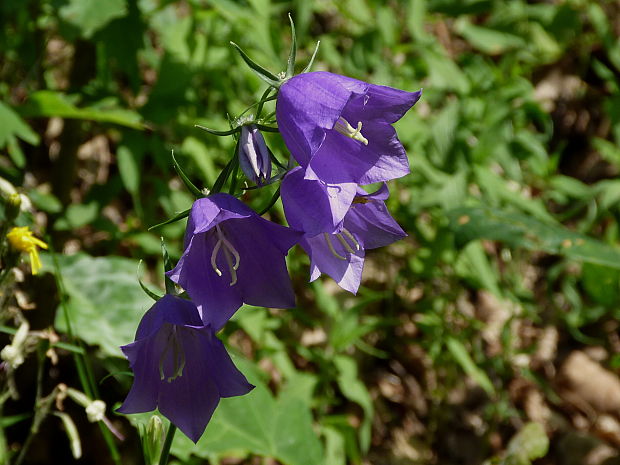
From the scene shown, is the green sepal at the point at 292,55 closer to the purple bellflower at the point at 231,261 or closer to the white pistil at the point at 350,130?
the white pistil at the point at 350,130

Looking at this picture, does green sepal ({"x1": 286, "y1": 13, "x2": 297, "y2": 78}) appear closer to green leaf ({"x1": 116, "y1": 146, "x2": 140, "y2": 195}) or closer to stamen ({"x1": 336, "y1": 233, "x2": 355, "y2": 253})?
stamen ({"x1": 336, "y1": 233, "x2": 355, "y2": 253})

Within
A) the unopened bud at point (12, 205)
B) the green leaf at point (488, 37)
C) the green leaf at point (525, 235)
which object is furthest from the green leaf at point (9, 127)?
the green leaf at point (488, 37)

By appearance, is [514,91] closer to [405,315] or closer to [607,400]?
[405,315]

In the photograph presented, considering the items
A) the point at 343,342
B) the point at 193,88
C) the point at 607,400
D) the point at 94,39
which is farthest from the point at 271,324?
the point at 607,400

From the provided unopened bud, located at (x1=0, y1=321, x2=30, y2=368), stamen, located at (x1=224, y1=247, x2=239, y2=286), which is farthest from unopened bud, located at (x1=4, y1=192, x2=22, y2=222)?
stamen, located at (x1=224, y1=247, x2=239, y2=286)

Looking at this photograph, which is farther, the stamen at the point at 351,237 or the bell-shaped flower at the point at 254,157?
the stamen at the point at 351,237

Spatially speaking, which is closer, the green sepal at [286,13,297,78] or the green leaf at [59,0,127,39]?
the green sepal at [286,13,297,78]
